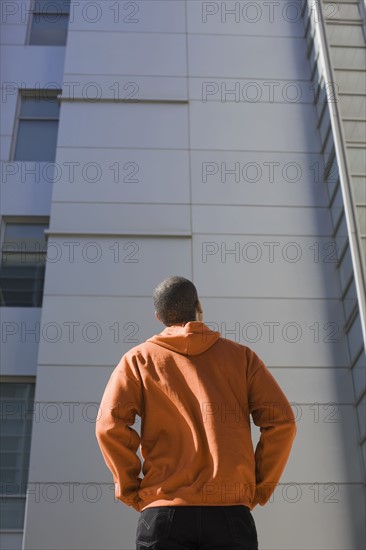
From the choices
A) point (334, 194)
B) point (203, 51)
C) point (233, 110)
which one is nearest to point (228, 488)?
point (334, 194)

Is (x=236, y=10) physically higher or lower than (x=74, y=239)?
higher

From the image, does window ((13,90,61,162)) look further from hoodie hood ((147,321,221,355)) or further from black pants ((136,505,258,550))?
black pants ((136,505,258,550))

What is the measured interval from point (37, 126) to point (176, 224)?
348 centimetres

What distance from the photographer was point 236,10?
1220cm

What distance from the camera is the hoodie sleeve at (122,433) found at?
3.29 meters

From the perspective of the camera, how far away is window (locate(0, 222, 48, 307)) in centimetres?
1001

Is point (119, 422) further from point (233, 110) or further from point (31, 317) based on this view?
point (233, 110)

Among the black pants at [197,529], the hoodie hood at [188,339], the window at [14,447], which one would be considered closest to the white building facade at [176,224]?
the window at [14,447]

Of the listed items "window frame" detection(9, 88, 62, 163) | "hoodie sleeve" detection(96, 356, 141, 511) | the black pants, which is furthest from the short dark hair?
"window frame" detection(9, 88, 62, 163)

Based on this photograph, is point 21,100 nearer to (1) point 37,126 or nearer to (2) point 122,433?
(1) point 37,126

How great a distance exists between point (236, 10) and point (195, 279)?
5499mm

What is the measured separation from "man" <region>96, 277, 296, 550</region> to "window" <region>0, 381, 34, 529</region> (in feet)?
18.8

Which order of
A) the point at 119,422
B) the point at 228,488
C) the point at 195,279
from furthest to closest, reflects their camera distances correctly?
the point at 195,279 → the point at 119,422 → the point at 228,488

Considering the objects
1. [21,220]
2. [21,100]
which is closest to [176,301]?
[21,220]
